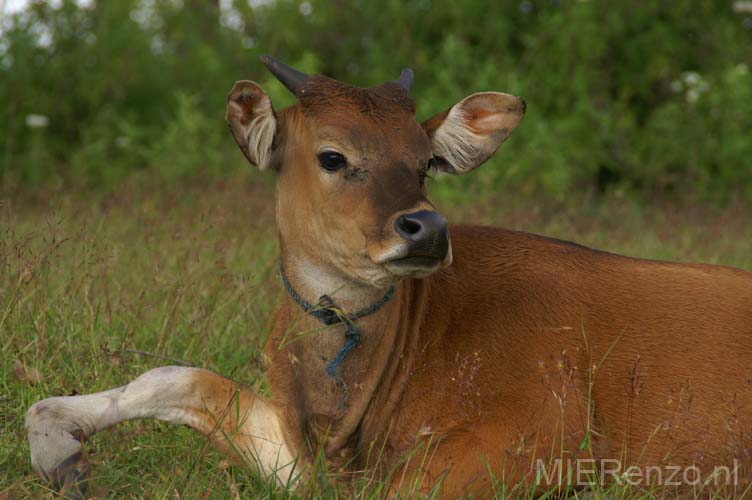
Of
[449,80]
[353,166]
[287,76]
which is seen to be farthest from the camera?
[449,80]

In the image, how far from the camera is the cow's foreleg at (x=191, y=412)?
341 centimetres

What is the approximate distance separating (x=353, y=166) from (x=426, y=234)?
1.54ft

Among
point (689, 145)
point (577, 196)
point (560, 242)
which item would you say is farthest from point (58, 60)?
point (560, 242)

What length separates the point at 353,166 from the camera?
3.42 metres

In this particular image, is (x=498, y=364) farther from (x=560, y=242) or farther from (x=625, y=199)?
(x=625, y=199)

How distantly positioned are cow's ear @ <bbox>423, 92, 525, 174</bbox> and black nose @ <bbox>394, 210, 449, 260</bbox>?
759 millimetres

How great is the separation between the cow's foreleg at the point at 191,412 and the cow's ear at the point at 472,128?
43.9 inches

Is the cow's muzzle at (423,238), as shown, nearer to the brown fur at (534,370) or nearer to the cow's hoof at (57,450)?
the brown fur at (534,370)

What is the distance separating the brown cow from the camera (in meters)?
3.31

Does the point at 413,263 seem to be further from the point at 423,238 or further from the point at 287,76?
the point at 287,76

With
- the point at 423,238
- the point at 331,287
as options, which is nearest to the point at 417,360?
the point at 331,287

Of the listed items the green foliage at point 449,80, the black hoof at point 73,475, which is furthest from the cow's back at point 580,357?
the green foliage at point 449,80

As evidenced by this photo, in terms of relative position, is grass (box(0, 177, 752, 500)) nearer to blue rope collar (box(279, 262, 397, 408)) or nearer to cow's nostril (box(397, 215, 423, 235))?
blue rope collar (box(279, 262, 397, 408))

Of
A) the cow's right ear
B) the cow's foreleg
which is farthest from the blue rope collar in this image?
the cow's right ear
